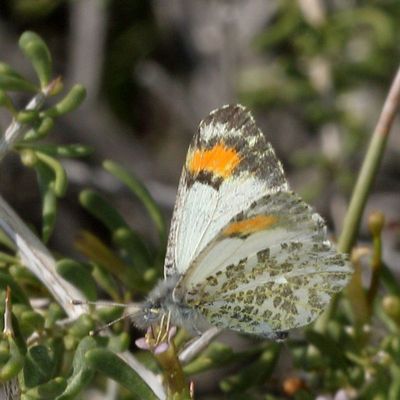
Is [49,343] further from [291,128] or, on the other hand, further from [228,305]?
[291,128]

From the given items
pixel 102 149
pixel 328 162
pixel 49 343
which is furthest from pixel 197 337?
pixel 102 149

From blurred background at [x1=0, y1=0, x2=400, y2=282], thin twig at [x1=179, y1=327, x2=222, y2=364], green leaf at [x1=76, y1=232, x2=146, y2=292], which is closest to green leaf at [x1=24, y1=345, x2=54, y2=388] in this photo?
thin twig at [x1=179, y1=327, x2=222, y2=364]

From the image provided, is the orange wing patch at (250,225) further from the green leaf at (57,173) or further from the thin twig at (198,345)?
the green leaf at (57,173)

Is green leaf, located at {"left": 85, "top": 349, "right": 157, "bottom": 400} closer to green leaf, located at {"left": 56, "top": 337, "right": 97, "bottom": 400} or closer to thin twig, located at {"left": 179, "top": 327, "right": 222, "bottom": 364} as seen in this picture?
green leaf, located at {"left": 56, "top": 337, "right": 97, "bottom": 400}

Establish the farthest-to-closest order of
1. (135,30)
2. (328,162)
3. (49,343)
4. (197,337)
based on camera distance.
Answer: (135,30), (328,162), (197,337), (49,343)

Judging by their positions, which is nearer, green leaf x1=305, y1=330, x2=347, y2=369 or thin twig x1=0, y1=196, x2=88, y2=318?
thin twig x1=0, y1=196, x2=88, y2=318

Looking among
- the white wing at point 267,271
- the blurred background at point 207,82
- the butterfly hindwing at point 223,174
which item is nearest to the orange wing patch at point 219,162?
the butterfly hindwing at point 223,174

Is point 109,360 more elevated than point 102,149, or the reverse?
point 109,360
